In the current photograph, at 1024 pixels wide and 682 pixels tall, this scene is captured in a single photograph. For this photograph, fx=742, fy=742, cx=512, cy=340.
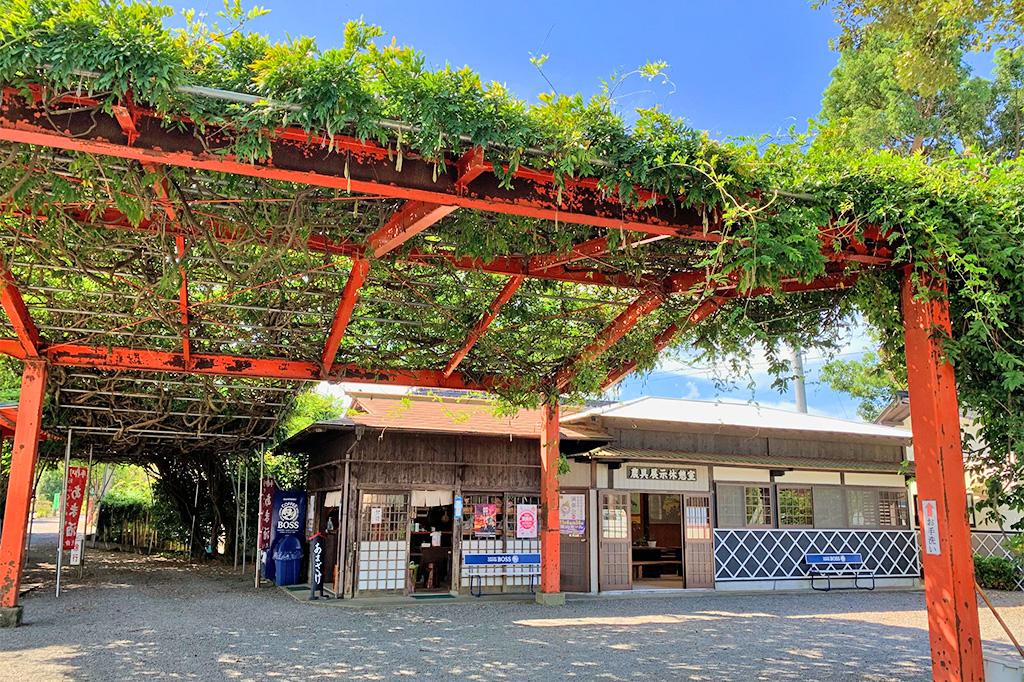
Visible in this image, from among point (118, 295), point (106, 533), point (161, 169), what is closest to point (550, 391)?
point (118, 295)

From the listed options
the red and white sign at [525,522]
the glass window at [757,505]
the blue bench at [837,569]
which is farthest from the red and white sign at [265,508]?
the blue bench at [837,569]

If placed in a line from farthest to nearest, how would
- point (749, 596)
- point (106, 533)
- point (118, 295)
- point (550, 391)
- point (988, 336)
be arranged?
point (106, 533) < point (749, 596) < point (550, 391) < point (118, 295) < point (988, 336)

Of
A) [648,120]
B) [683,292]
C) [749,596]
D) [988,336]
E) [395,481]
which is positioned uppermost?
[648,120]

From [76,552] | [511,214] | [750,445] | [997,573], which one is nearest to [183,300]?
[511,214]

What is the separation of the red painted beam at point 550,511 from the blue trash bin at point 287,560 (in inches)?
227

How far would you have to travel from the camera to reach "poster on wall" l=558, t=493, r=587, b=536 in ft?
43.8

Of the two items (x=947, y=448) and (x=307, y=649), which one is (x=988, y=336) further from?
(x=307, y=649)

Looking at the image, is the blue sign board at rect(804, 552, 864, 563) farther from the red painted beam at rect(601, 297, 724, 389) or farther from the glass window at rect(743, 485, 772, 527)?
the red painted beam at rect(601, 297, 724, 389)

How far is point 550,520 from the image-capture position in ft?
37.9

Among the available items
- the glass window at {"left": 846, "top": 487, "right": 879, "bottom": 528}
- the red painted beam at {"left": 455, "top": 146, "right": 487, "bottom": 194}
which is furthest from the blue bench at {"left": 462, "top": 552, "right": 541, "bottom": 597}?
the red painted beam at {"left": 455, "top": 146, "right": 487, "bottom": 194}

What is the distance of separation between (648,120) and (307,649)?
21.5 ft

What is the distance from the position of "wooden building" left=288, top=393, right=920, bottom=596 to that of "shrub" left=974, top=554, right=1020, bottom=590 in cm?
123

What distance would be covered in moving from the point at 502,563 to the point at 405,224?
9.15 m

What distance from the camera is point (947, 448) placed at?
5.09 meters
